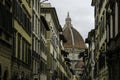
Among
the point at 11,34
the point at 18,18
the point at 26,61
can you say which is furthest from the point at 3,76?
the point at 26,61

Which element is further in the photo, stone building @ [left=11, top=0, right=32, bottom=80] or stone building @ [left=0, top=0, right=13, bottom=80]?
stone building @ [left=11, top=0, right=32, bottom=80]

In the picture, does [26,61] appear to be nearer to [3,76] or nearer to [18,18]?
[18,18]

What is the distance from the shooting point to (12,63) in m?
39.1

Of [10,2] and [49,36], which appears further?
[49,36]

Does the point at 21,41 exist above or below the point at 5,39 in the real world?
above

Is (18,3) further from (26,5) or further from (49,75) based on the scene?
(49,75)

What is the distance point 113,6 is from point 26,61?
12409mm

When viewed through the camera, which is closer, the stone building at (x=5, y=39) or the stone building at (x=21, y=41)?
the stone building at (x=5, y=39)

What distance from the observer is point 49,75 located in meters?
84.9

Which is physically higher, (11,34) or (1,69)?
(11,34)

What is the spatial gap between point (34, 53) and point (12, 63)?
21229mm

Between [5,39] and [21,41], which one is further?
[21,41]

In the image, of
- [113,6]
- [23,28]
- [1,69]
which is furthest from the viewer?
[23,28]

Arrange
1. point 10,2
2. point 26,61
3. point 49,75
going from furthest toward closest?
point 49,75, point 26,61, point 10,2
